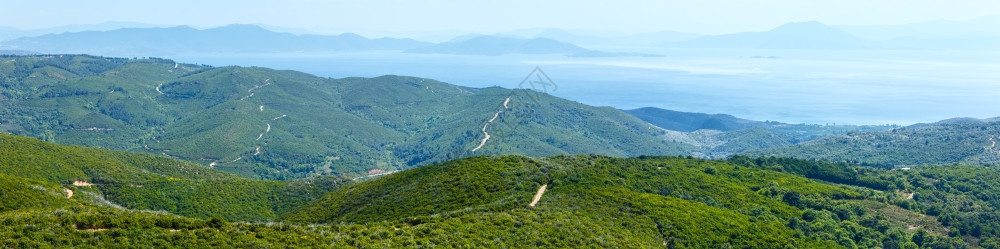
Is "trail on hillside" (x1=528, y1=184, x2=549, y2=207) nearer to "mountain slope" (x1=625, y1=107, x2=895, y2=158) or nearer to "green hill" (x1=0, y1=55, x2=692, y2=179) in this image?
"green hill" (x1=0, y1=55, x2=692, y2=179)

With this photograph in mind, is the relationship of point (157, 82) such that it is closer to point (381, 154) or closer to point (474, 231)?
point (381, 154)

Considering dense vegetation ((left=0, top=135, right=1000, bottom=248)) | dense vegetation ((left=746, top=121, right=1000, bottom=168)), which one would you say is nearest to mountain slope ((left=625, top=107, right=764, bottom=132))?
dense vegetation ((left=746, top=121, right=1000, bottom=168))

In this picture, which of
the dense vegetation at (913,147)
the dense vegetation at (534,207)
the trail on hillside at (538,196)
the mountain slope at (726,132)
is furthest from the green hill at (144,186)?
the mountain slope at (726,132)

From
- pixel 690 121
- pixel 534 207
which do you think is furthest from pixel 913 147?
pixel 534 207

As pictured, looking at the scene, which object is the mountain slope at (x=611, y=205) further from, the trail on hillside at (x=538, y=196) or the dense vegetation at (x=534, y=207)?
the trail on hillside at (x=538, y=196)

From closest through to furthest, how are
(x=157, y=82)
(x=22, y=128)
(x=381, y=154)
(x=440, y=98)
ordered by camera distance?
(x=22, y=128) → (x=381, y=154) → (x=157, y=82) → (x=440, y=98)

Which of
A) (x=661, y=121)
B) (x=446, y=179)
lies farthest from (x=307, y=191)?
(x=661, y=121)
